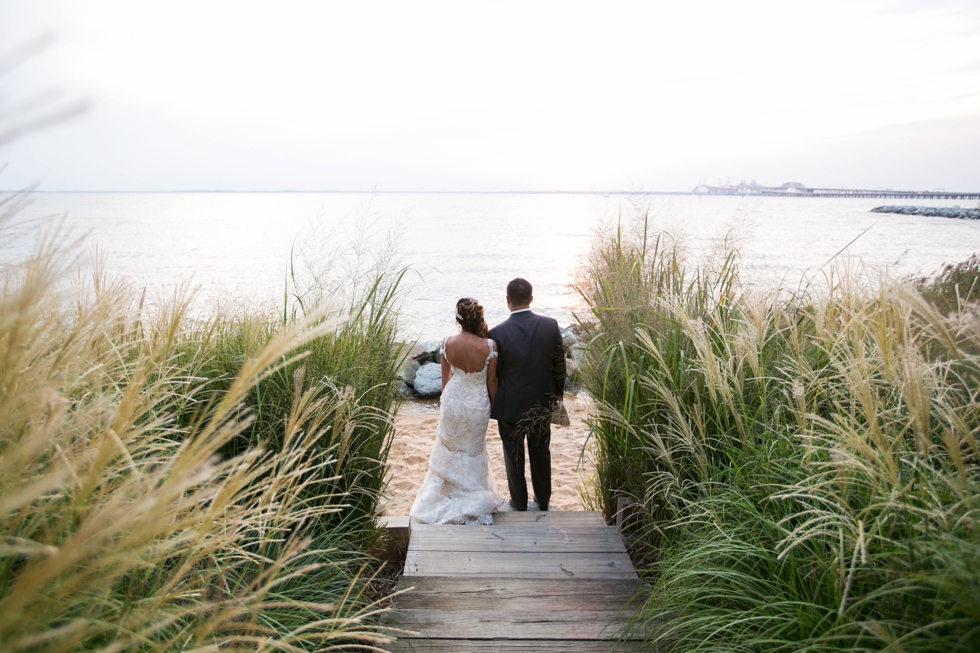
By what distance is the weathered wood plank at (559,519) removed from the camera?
4.08 meters

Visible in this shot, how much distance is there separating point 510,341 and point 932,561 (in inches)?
152

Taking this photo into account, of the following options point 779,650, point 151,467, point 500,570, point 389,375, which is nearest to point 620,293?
point 389,375

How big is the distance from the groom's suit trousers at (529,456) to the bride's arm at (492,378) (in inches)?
10.5

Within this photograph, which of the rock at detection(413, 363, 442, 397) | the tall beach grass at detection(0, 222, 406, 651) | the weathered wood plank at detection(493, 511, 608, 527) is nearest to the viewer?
the tall beach grass at detection(0, 222, 406, 651)

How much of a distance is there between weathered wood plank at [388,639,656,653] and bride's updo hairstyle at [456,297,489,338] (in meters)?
2.92

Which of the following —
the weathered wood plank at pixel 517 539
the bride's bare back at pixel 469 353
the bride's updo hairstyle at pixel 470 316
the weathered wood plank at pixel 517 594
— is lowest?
the weathered wood plank at pixel 517 539

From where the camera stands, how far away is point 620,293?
13.5 feet

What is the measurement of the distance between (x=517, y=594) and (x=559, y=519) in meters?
1.18

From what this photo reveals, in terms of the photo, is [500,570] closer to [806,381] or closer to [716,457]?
[716,457]

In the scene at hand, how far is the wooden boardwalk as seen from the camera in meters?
2.68

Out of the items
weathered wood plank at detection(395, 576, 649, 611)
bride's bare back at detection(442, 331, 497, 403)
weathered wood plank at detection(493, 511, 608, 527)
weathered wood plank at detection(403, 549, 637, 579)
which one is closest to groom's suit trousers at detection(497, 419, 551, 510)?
bride's bare back at detection(442, 331, 497, 403)

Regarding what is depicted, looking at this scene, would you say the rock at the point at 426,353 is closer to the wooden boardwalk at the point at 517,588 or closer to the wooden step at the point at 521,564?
the wooden boardwalk at the point at 517,588

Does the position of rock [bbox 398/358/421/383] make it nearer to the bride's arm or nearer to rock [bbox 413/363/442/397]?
rock [bbox 413/363/442/397]

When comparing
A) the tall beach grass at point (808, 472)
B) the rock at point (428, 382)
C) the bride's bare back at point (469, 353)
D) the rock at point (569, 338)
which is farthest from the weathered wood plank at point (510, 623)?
the rock at point (569, 338)
